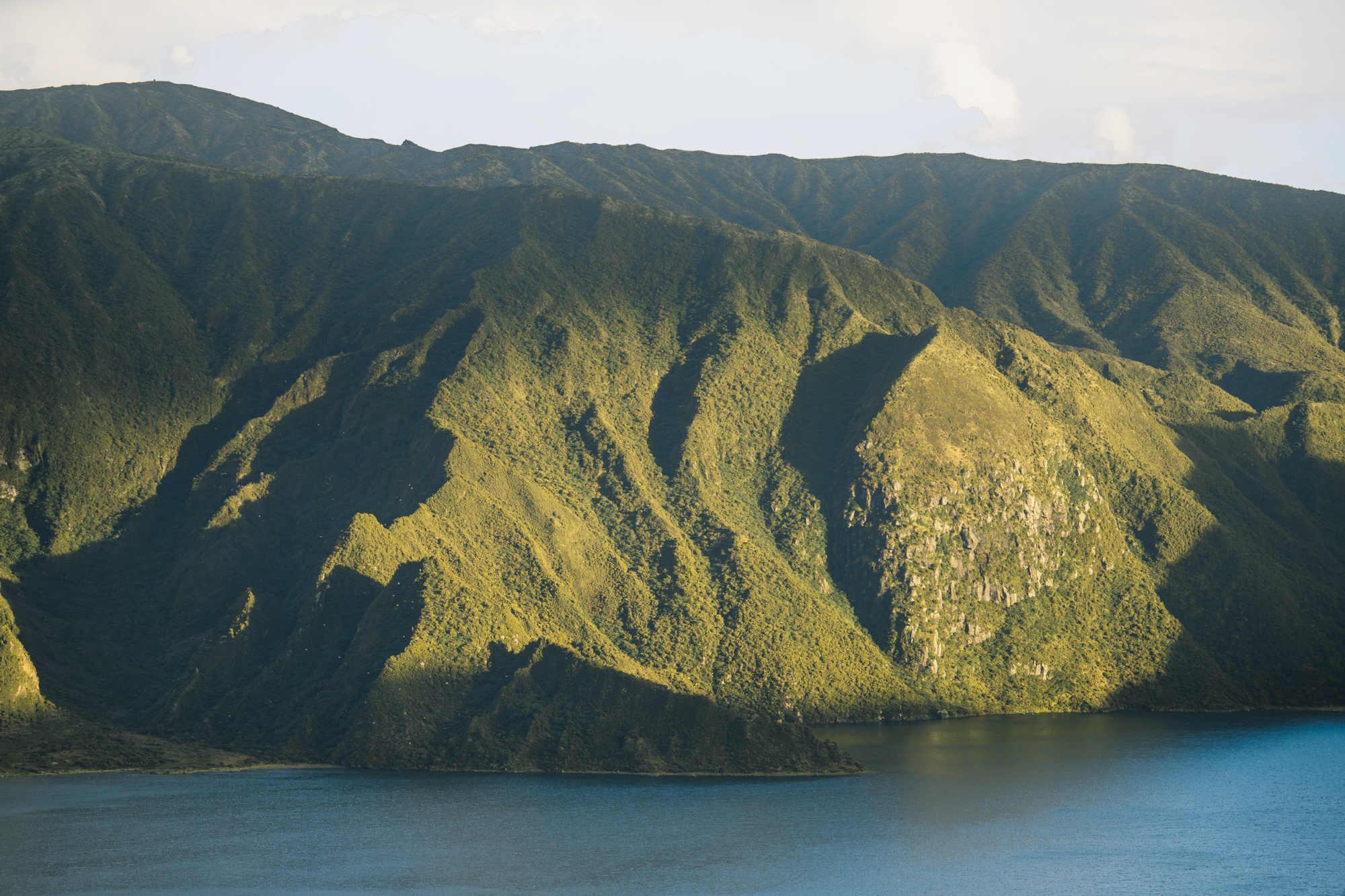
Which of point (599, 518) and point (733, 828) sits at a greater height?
point (599, 518)

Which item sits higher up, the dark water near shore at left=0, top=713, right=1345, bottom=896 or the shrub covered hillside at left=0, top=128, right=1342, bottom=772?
the shrub covered hillside at left=0, top=128, right=1342, bottom=772

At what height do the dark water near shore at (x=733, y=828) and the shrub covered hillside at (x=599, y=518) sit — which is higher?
the shrub covered hillside at (x=599, y=518)

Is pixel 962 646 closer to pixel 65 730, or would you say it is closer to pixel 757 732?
pixel 757 732

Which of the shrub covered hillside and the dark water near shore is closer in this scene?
the dark water near shore

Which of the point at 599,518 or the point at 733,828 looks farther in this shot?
the point at 599,518
